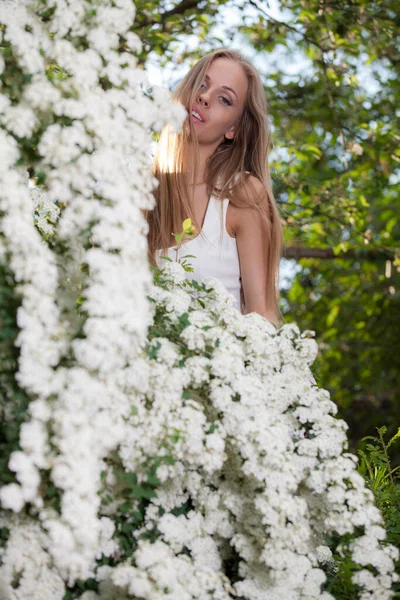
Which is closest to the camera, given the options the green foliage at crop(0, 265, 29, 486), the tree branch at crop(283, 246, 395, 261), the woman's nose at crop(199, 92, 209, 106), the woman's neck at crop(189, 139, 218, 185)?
the green foliage at crop(0, 265, 29, 486)

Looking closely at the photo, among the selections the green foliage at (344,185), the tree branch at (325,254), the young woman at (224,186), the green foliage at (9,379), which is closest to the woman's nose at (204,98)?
the young woman at (224,186)

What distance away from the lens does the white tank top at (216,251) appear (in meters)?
3.43

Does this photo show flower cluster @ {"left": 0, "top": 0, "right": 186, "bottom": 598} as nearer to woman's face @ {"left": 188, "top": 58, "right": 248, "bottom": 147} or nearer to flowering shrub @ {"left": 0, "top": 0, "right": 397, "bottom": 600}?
flowering shrub @ {"left": 0, "top": 0, "right": 397, "bottom": 600}

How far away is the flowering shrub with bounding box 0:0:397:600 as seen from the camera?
1592 millimetres

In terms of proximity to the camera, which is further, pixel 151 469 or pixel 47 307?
pixel 151 469

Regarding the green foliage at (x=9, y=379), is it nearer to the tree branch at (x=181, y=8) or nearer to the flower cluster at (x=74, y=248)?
the flower cluster at (x=74, y=248)

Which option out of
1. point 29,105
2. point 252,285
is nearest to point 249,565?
point 29,105

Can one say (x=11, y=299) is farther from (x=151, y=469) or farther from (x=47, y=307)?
(x=151, y=469)

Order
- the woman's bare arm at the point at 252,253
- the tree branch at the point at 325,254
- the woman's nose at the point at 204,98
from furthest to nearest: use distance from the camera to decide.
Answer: the tree branch at the point at 325,254 < the woman's nose at the point at 204,98 < the woman's bare arm at the point at 252,253

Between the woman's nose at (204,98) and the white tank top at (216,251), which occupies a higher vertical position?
the woman's nose at (204,98)

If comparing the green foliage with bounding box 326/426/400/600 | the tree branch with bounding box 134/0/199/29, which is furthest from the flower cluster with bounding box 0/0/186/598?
the tree branch with bounding box 134/0/199/29

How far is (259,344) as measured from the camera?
2.10 meters

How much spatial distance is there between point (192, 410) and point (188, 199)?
1.84m

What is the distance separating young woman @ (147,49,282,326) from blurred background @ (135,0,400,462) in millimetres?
595
